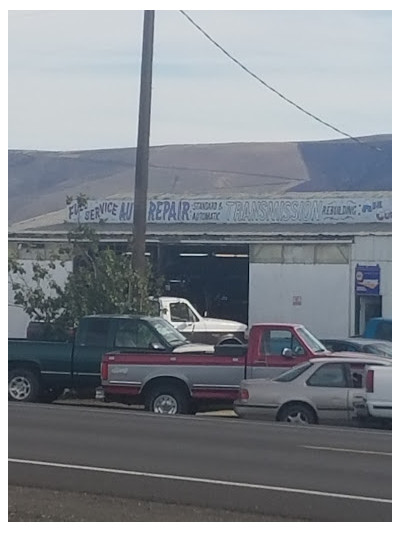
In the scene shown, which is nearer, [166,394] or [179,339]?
[166,394]

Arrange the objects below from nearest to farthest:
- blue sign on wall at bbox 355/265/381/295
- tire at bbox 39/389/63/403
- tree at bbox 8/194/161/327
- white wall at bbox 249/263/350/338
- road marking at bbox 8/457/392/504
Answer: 1. road marking at bbox 8/457/392/504
2. tire at bbox 39/389/63/403
3. tree at bbox 8/194/161/327
4. blue sign on wall at bbox 355/265/381/295
5. white wall at bbox 249/263/350/338

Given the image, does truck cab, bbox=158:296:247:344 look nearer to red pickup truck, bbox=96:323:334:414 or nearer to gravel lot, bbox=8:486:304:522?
red pickup truck, bbox=96:323:334:414

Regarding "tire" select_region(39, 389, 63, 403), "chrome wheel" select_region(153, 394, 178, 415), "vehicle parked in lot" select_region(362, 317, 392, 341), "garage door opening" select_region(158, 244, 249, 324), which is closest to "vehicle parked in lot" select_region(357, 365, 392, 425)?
"chrome wheel" select_region(153, 394, 178, 415)

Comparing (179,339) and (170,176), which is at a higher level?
(170,176)

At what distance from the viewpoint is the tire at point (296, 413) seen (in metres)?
17.7

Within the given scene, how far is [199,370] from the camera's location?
18969 millimetres

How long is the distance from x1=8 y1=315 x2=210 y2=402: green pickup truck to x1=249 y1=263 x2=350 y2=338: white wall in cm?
1367

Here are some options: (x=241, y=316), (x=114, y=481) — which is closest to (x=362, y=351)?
(x=114, y=481)

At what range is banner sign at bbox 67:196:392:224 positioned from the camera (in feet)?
121

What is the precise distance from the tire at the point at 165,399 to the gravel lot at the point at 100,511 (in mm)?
8559

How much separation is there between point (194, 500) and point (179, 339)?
1074cm

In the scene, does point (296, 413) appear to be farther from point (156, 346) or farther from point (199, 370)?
point (156, 346)
